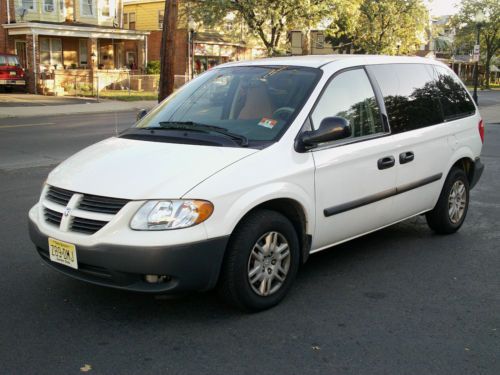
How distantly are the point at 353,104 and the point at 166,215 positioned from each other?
6.80 feet

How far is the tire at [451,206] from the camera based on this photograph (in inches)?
241

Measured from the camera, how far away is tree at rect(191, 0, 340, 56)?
26000mm

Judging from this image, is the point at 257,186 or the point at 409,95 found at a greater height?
the point at 409,95

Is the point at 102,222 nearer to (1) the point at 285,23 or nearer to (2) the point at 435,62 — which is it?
(2) the point at 435,62

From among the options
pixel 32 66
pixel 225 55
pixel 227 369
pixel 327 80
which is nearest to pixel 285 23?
pixel 32 66

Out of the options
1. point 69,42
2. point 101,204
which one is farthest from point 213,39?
point 101,204

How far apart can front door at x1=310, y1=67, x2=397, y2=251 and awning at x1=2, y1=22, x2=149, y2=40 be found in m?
30.1

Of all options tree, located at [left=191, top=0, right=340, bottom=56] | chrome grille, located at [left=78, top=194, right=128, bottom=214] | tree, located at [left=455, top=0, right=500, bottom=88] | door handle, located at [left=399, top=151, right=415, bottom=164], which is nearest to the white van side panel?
chrome grille, located at [left=78, top=194, right=128, bottom=214]

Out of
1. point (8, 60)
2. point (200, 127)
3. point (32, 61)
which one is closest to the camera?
point (200, 127)

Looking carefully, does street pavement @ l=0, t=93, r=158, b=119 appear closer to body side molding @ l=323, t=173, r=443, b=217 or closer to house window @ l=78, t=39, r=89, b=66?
house window @ l=78, t=39, r=89, b=66

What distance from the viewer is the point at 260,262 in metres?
4.14

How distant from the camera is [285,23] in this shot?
27.3m

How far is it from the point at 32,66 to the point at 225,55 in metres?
16.8

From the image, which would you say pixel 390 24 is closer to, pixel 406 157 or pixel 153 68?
pixel 153 68
